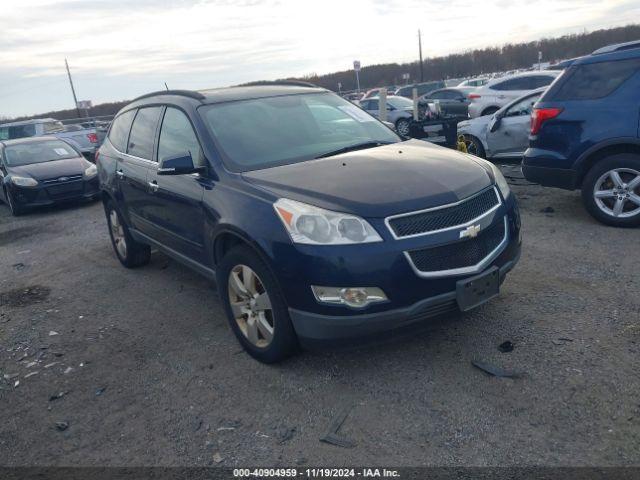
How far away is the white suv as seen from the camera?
15398mm

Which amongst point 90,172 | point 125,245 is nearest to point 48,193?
point 90,172

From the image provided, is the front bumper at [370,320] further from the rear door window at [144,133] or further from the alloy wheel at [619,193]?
the alloy wheel at [619,193]

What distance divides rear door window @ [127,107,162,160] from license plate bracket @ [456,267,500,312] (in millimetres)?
3134

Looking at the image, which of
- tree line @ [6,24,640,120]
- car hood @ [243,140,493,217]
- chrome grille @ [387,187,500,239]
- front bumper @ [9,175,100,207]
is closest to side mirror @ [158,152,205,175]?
car hood @ [243,140,493,217]

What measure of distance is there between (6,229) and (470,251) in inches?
373

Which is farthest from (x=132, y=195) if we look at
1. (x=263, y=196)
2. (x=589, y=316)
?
(x=589, y=316)

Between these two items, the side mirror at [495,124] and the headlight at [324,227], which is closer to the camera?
the headlight at [324,227]

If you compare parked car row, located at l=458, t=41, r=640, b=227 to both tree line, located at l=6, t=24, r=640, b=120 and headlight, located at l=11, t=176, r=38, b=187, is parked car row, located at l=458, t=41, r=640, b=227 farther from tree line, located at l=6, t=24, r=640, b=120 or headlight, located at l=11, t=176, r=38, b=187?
tree line, located at l=6, t=24, r=640, b=120

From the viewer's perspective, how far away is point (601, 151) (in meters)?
5.89

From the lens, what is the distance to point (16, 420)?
3488 millimetres

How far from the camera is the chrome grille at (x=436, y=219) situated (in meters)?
3.13

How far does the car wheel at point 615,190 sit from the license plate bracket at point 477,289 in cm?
321

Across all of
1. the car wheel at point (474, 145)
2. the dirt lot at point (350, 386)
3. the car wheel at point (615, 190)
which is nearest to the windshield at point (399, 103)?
the car wheel at point (474, 145)

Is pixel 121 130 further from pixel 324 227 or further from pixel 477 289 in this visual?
pixel 477 289
